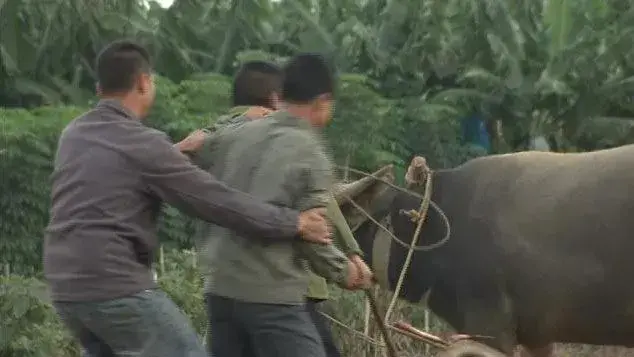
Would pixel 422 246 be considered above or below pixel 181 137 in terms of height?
below

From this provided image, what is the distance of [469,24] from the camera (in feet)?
43.7

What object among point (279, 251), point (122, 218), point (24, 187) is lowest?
point (279, 251)

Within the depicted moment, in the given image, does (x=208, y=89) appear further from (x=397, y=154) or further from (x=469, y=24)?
(x=469, y=24)

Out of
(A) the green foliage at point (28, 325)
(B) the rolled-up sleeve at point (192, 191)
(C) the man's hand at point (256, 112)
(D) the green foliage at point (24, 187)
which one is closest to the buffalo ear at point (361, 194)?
(C) the man's hand at point (256, 112)

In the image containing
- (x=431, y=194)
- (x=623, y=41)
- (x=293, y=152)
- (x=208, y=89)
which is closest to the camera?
(x=293, y=152)

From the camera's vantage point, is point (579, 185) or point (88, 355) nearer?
point (88, 355)

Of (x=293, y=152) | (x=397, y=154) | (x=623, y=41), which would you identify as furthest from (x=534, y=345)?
Answer: (x=623, y=41)

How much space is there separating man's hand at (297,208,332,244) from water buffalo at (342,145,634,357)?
2.81 meters

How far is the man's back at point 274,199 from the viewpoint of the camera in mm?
4535

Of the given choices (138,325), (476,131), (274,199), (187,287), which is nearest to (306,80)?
(274,199)

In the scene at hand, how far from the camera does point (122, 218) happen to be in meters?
4.18

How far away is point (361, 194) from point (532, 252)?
1.11 meters

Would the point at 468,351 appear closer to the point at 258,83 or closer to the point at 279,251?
the point at 279,251

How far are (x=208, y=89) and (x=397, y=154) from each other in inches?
78.2
